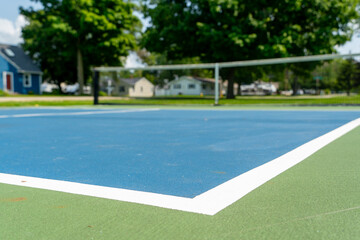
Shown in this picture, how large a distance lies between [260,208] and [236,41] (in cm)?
2390

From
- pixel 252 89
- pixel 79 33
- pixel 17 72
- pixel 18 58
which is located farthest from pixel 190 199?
pixel 252 89

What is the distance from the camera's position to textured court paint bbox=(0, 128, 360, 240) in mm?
1860

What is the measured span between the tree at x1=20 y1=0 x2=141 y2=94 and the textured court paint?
3626 cm

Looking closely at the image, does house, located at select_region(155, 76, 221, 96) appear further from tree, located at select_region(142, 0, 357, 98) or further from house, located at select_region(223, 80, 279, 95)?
house, located at select_region(223, 80, 279, 95)

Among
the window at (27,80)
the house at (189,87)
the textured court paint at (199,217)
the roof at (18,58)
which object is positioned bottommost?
the textured court paint at (199,217)

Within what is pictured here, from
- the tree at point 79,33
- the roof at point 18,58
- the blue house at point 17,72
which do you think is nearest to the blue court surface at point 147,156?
the tree at point 79,33

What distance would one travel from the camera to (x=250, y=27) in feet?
89.3

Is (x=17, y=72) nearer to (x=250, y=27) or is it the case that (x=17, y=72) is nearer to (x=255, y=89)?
(x=250, y=27)

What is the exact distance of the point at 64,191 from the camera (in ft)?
8.89

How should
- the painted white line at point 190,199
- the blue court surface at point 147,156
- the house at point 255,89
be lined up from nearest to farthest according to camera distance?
the painted white line at point 190,199
the blue court surface at point 147,156
the house at point 255,89

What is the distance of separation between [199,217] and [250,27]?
1055 inches

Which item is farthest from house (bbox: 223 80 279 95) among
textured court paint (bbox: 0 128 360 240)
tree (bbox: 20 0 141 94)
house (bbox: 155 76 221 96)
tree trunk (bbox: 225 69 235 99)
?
textured court paint (bbox: 0 128 360 240)

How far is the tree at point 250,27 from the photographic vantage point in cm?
2606

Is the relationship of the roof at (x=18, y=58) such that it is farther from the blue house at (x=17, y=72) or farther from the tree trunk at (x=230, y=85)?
the tree trunk at (x=230, y=85)
